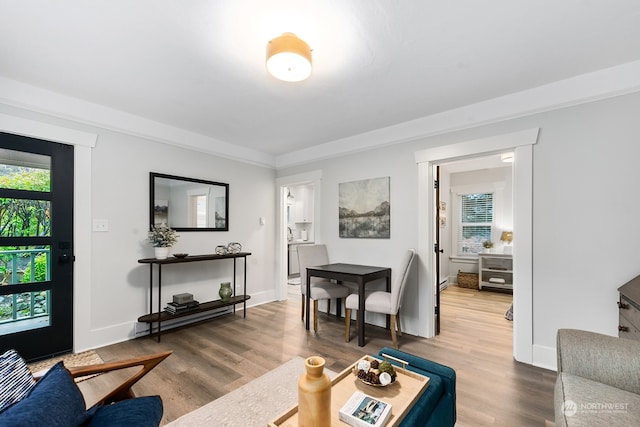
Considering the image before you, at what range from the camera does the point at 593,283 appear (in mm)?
2402

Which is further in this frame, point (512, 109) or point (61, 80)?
point (512, 109)

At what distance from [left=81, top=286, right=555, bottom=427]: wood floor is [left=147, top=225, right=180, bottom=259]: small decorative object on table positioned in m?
0.95

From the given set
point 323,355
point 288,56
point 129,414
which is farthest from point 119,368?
point 288,56

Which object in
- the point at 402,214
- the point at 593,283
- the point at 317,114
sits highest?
the point at 317,114

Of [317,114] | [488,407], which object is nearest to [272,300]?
[317,114]

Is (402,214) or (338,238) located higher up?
(402,214)

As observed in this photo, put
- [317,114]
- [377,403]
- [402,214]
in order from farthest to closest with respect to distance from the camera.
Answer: [402,214] → [317,114] → [377,403]

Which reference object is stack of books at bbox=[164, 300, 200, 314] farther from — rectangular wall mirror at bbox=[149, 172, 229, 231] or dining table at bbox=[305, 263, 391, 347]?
dining table at bbox=[305, 263, 391, 347]

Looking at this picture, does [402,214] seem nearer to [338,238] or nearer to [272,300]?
[338,238]

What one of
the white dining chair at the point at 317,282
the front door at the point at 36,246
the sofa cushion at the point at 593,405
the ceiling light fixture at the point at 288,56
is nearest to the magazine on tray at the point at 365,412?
the sofa cushion at the point at 593,405

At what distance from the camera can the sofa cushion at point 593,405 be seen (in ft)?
3.82

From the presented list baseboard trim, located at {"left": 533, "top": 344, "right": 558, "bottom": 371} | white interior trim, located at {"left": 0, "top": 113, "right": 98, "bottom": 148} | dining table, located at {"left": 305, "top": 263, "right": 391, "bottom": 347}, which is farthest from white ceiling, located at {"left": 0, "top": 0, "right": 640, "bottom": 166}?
baseboard trim, located at {"left": 533, "top": 344, "right": 558, "bottom": 371}

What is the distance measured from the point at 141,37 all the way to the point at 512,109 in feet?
10.1

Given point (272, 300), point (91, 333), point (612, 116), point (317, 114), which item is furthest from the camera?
point (272, 300)
